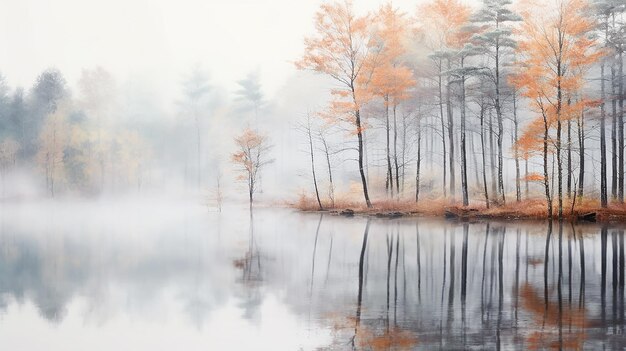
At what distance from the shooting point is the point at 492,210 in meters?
33.8

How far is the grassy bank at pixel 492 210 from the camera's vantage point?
3098 centimetres

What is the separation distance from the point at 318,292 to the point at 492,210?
22.6 metres

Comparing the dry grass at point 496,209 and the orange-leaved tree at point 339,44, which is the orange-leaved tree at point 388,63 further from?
the dry grass at point 496,209

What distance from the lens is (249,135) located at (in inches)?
1837

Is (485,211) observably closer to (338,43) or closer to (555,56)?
(555,56)

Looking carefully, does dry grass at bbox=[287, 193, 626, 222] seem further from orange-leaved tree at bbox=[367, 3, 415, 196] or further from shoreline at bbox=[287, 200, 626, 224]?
orange-leaved tree at bbox=[367, 3, 415, 196]

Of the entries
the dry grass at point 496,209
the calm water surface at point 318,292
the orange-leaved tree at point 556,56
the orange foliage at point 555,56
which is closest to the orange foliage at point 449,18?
the orange foliage at point 555,56

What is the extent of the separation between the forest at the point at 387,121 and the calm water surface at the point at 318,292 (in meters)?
11.3

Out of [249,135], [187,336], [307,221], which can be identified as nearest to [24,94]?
[249,135]

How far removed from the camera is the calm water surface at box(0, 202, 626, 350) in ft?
31.2

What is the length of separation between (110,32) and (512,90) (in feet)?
304

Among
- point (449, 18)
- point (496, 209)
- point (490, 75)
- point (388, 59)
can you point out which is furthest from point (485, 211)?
point (449, 18)

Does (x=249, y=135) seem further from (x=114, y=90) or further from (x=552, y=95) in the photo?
(x=114, y=90)

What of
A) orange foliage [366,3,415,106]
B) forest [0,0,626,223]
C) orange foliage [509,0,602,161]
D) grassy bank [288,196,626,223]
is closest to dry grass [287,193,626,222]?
grassy bank [288,196,626,223]
